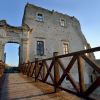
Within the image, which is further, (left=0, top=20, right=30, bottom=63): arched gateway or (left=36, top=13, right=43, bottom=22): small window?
(left=36, top=13, right=43, bottom=22): small window

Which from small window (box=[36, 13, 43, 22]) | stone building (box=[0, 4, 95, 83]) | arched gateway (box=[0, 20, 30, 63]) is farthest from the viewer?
small window (box=[36, 13, 43, 22])

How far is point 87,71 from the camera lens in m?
22.1

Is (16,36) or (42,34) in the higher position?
(42,34)

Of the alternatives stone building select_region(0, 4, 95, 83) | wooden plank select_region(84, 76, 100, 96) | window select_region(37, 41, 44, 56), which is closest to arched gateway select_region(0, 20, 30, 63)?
stone building select_region(0, 4, 95, 83)

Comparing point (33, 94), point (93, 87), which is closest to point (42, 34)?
point (33, 94)

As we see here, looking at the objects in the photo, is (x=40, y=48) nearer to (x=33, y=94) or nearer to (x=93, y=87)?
(x=33, y=94)

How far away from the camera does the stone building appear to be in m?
16.5

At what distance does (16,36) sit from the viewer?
16.7m

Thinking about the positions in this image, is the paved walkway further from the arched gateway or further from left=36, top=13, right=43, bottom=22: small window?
left=36, top=13, right=43, bottom=22: small window

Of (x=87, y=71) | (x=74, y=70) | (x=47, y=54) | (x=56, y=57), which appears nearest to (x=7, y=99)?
(x=56, y=57)

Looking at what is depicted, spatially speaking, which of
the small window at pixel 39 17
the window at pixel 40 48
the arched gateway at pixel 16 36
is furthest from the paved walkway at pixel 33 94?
the small window at pixel 39 17

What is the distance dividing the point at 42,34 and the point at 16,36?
357 cm

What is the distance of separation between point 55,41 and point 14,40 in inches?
232

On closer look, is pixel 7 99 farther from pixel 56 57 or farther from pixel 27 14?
pixel 27 14
